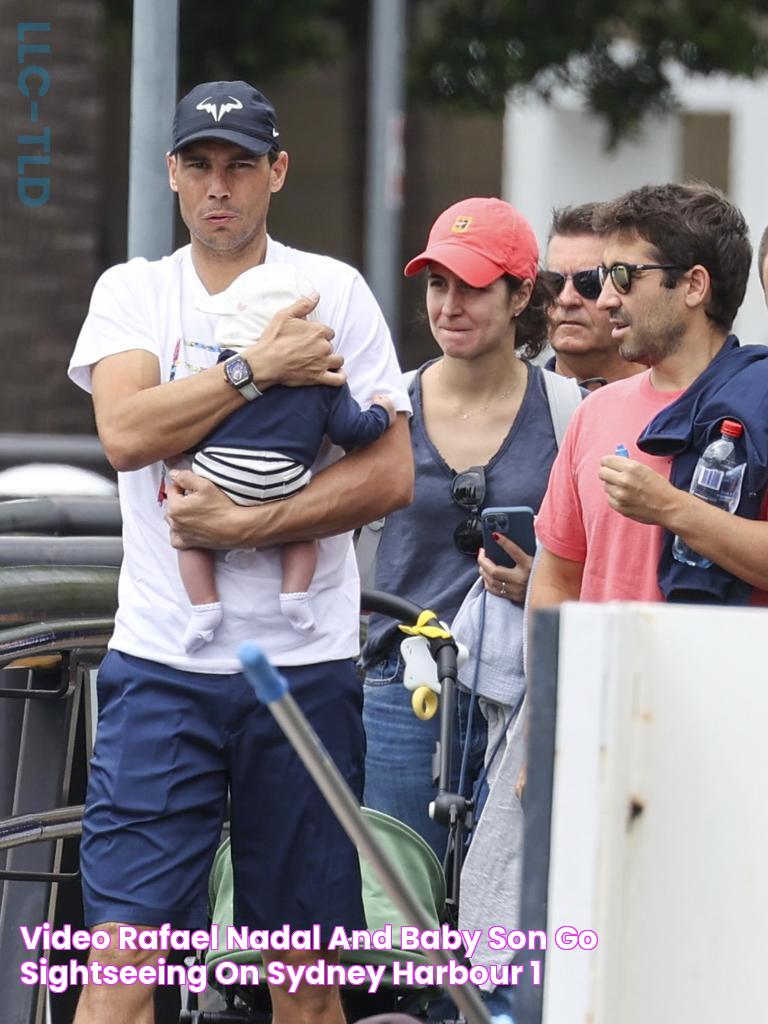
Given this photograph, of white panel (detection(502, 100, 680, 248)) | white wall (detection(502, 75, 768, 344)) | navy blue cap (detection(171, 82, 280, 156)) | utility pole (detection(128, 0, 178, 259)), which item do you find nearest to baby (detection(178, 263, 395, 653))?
navy blue cap (detection(171, 82, 280, 156))

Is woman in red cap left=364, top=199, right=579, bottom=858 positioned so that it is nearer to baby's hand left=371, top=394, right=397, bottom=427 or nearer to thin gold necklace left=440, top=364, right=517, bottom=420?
thin gold necklace left=440, top=364, right=517, bottom=420

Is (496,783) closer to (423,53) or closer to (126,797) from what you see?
(126,797)

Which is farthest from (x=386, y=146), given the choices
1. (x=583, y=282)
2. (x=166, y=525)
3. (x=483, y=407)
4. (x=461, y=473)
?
(x=166, y=525)

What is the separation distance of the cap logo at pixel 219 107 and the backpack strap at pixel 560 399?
1132 millimetres

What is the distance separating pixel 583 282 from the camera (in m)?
5.12

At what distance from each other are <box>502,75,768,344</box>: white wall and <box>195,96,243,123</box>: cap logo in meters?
15.3

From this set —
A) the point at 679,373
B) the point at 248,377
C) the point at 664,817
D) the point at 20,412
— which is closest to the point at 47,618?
the point at 248,377

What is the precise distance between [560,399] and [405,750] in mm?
904

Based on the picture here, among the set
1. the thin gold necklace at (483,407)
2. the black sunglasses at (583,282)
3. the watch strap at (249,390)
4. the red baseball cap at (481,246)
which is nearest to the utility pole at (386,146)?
the black sunglasses at (583,282)

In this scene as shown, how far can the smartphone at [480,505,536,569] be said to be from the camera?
14.2ft

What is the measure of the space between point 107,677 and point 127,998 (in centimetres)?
62

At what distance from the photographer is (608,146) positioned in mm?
14266

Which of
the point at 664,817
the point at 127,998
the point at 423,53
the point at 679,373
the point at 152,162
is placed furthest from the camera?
the point at 423,53

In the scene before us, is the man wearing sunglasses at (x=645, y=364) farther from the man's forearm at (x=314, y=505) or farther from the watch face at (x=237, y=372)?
the watch face at (x=237, y=372)
